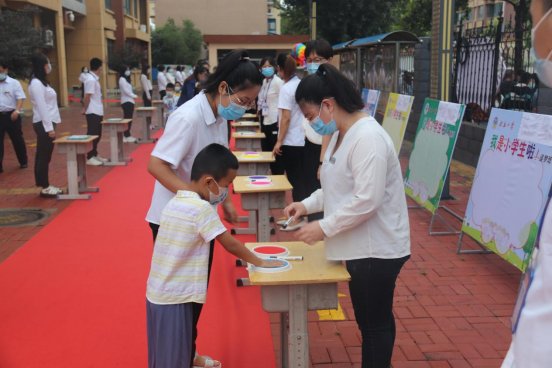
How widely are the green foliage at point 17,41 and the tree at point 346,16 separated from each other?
16.1 metres

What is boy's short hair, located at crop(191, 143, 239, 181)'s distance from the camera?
2.54m

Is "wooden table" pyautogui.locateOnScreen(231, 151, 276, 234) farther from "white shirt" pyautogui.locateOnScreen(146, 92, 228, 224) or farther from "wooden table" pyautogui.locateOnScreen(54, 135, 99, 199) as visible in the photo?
"white shirt" pyautogui.locateOnScreen(146, 92, 228, 224)

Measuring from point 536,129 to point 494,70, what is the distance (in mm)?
4654

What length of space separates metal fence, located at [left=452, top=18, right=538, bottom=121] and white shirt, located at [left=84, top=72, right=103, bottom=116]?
19.2ft

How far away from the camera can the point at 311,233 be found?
7.87 ft

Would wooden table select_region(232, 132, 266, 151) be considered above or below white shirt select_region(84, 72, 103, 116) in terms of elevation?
below

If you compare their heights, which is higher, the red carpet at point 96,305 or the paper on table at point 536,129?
the paper on table at point 536,129

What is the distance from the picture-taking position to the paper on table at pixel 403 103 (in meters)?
6.67

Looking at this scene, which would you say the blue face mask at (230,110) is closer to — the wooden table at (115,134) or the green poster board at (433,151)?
the green poster board at (433,151)

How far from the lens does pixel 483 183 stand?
471cm

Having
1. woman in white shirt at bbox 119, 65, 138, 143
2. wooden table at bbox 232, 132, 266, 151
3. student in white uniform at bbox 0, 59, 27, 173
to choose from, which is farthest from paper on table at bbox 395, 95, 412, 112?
woman in white shirt at bbox 119, 65, 138, 143

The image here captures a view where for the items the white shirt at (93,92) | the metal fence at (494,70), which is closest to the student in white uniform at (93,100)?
the white shirt at (93,92)

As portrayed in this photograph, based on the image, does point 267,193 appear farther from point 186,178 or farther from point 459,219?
point 459,219

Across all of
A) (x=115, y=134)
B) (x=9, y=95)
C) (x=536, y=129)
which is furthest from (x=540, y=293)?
(x=115, y=134)
